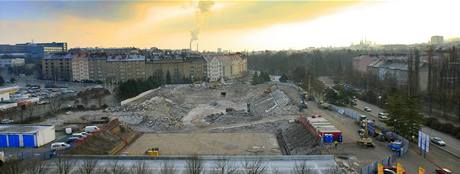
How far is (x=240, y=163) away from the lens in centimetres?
1301

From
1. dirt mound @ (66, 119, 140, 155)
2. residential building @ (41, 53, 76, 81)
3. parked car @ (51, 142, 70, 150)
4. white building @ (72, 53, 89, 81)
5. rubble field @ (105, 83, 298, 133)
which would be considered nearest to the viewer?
dirt mound @ (66, 119, 140, 155)

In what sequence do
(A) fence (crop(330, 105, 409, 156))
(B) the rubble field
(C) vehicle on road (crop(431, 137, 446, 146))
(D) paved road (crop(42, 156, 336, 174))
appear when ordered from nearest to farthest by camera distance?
1. (D) paved road (crop(42, 156, 336, 174))
2. (A) fence (crop(330, 105, 409, 156))
3. (C) vehicle on road (crop(431, 137, 446, 146))
4. (B) the rubble field

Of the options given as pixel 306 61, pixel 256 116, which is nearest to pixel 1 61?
pixel 306 61

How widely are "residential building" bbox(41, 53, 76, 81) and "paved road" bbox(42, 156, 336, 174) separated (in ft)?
138

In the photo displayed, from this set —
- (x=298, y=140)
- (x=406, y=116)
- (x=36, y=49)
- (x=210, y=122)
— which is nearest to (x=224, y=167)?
(x=298, y=140)

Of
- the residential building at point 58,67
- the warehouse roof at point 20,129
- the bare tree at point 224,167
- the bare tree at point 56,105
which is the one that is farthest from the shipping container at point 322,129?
the residential building at point 58,67

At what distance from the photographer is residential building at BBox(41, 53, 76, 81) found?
172 feet

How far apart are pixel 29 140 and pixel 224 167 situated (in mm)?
10250

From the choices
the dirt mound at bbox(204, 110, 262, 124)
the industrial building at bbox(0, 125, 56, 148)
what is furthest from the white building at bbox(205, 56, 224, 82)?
the industrial building at bbox(0, 125, 56, 148)

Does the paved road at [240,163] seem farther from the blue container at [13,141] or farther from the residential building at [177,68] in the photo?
the residential building at [177,68]

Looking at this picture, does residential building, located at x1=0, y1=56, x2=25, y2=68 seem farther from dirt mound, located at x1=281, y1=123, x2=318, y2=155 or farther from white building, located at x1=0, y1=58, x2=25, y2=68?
dirt mound, located at x1=281, y1=123, x2=318, y2=155

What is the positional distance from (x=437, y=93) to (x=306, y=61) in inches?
1507

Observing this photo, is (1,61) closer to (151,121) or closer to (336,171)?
(151,121)

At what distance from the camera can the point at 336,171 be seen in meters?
11.7
